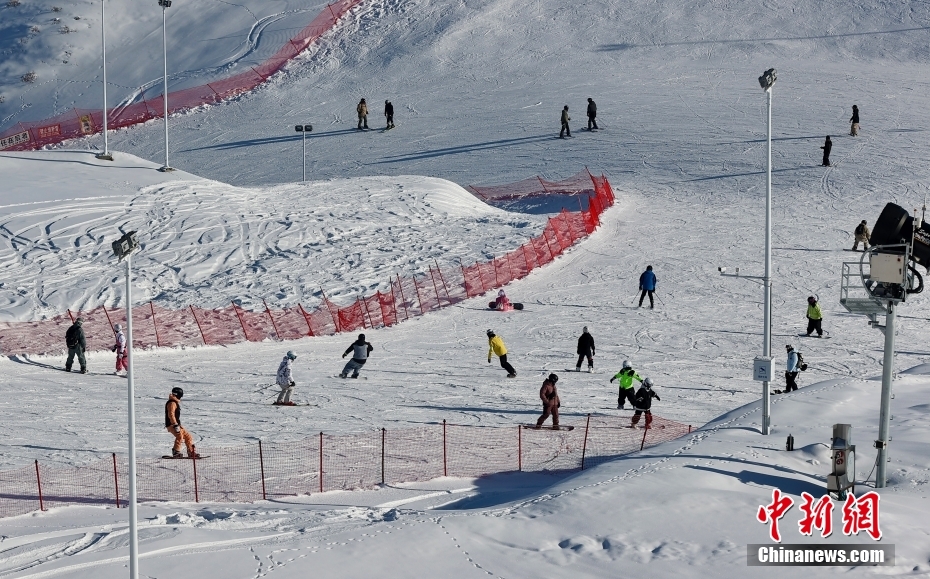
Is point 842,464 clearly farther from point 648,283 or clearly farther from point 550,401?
point 648,283

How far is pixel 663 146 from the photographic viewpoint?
152ft

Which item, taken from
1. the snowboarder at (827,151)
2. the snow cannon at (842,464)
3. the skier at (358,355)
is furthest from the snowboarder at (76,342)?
the snowboarder at (827,151)

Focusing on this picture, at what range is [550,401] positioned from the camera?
22.4 meters

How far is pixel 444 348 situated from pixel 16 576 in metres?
15.0

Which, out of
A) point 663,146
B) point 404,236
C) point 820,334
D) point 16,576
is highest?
point 663,146

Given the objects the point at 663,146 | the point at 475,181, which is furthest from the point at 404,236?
the point at 663,146

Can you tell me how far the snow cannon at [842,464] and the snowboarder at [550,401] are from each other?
23.2 feet

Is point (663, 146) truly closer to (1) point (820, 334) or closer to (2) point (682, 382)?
(1) point (820, 334)

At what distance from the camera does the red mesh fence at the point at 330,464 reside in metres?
19.0

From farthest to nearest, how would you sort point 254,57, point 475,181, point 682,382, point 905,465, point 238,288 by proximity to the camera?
1. point 254,57
2. point 475,181
3. point 238,288
4. point 682,382
5. point 905,465

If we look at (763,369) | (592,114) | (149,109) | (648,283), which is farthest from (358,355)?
(149,109)

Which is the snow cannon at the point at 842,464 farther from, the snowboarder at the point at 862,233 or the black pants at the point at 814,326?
the snowboarder at the point at 862,233

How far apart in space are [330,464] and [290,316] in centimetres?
1103

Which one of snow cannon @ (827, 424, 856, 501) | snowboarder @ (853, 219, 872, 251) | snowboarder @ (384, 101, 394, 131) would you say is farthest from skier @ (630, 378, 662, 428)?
snowboarder @ (384, 101, 394, 131)
